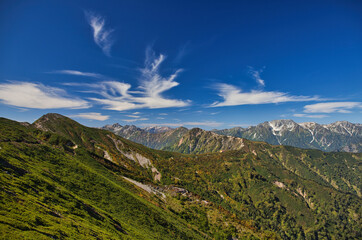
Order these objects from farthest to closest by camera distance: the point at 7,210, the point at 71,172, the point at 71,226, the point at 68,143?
the point at 68,143, the point at 71,172, the point at 71,226, the point at 7,210

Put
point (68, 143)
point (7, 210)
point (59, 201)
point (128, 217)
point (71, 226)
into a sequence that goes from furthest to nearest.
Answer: point (68, 143) < point (128, 217) < point (59, 201) < point (71, 226) < point (7, 210)

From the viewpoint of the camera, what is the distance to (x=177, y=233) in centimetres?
6656

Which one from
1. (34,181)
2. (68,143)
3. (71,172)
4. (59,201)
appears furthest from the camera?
(68,143)

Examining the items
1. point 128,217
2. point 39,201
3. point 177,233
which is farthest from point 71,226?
point 177,233

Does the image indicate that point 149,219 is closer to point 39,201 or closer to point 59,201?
point 59,201

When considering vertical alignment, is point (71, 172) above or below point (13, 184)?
below

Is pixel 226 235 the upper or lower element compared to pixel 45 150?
Result: lower

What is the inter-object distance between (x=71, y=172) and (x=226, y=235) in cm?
10876

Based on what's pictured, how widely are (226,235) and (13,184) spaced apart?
124m

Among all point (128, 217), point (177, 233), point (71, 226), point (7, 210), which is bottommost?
point (177, 233)

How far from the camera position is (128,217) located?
5650cm

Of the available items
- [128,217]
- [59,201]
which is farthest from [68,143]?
[59,201]

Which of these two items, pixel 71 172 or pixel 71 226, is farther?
pixel 71 172

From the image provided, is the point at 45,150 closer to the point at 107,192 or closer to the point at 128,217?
the point at 107,192
